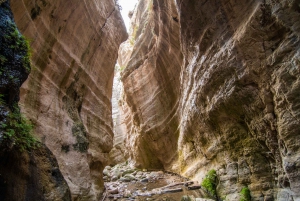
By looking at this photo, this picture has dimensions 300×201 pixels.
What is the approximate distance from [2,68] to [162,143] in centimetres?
1221

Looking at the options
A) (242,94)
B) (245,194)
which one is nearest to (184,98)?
(242,94)

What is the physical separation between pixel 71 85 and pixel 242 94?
5630 mm

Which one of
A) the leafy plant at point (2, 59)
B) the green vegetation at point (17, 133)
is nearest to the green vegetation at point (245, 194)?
the green vegetation at point (17, 133)

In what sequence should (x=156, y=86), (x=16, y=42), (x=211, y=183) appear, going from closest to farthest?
(x=16, y=42) < (x=211, y=183) < (x=156, y=86)

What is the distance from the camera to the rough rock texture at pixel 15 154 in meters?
3.25

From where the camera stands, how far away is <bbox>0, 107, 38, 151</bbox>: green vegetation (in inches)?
123

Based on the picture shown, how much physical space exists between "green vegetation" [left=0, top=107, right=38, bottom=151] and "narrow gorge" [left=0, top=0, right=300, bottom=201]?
23mm

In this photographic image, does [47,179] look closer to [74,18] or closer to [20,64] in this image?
[20,64]

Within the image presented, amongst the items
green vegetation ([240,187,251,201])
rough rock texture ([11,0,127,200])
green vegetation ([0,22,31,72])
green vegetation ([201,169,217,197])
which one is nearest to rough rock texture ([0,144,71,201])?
rough rock texture ([11,0,127,200])

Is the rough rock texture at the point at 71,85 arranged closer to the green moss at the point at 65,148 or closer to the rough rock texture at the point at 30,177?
the green moss at the point at 65,148

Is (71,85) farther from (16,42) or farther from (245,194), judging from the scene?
(245,194)

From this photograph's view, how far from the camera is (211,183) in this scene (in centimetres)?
730

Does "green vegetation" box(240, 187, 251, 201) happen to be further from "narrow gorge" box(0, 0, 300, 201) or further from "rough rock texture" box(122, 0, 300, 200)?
"rough rock texture" box(122, 0, 300, 200)

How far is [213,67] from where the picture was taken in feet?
22.6
